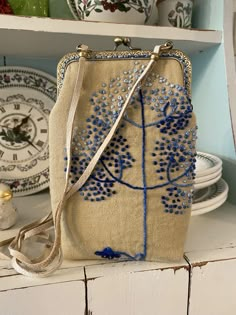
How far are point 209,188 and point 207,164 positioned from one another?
4 cm

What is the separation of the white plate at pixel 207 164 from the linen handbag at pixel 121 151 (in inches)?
4.1

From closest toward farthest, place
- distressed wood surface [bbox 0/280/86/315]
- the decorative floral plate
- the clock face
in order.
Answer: distressed wood surface [bbox 0/280/86/315], the decorative floral plate, the clock face

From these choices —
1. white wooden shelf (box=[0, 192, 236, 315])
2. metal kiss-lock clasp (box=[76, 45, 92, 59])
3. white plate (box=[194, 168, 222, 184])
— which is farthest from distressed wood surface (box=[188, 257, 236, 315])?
metal kiss-lock clasp (box=[76, 45, 92, 59])

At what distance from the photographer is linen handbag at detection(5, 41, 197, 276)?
0.31m

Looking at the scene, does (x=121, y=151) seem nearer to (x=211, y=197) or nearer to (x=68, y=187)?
(x=68, y=187)

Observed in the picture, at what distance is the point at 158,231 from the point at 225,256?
9cm

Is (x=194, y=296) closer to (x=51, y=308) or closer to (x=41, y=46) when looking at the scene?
(x=51, y=308)

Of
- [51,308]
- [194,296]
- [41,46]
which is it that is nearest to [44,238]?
[51,308]

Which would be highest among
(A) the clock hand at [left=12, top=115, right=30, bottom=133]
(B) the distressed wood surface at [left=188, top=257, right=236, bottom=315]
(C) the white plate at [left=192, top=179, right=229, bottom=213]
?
(A) the clock hand at [left=12, top=115, right=30, bottom=133]

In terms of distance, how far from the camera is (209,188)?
0.48m

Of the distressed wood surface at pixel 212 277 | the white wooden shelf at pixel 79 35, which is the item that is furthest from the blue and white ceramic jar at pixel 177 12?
the distressed wood surface at pixel 212 277

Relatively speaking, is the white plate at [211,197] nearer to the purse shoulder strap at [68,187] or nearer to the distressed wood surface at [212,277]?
the distressed wood surface at [212,277]

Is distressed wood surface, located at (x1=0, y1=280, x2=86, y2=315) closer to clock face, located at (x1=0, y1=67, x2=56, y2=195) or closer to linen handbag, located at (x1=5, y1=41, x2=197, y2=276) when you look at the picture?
linen handbag, located at (x1=5, y1=41, x2=197, y2=276)

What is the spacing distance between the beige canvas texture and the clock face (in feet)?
0.77
